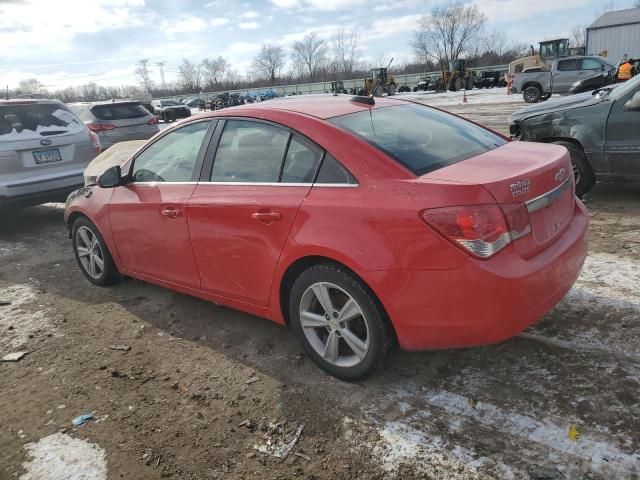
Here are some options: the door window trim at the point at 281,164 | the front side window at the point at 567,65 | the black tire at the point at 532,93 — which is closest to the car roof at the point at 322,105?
the door window trim at the point at 281,164

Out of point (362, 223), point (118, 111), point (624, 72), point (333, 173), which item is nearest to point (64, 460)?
point (362, 223)

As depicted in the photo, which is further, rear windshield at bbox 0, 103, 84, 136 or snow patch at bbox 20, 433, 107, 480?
rear windshield at bbox 0, 103, 84, 136

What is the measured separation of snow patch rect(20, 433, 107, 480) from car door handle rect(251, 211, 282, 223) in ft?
4.94

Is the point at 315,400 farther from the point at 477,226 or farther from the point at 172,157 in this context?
the point at 172,157

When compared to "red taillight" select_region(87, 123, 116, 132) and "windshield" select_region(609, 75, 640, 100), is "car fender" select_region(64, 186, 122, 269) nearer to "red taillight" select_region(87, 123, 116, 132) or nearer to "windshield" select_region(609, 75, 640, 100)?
"windshield" select_region(609, 75, 640, 100)

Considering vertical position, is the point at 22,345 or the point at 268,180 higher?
the point at 268,180

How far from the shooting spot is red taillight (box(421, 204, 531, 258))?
2391mm

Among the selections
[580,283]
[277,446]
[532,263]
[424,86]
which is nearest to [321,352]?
[277,446]

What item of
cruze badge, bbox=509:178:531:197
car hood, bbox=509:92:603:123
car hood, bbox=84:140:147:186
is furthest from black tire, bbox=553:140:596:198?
car hood, bbox=84:140:147:186

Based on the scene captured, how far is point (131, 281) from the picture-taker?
505 cm

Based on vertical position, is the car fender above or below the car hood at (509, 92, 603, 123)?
below

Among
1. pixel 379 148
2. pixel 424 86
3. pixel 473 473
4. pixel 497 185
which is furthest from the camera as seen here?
pixel 424 86

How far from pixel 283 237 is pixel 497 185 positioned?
1214 mm

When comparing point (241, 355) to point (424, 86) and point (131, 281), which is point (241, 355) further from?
point (424, 86)
